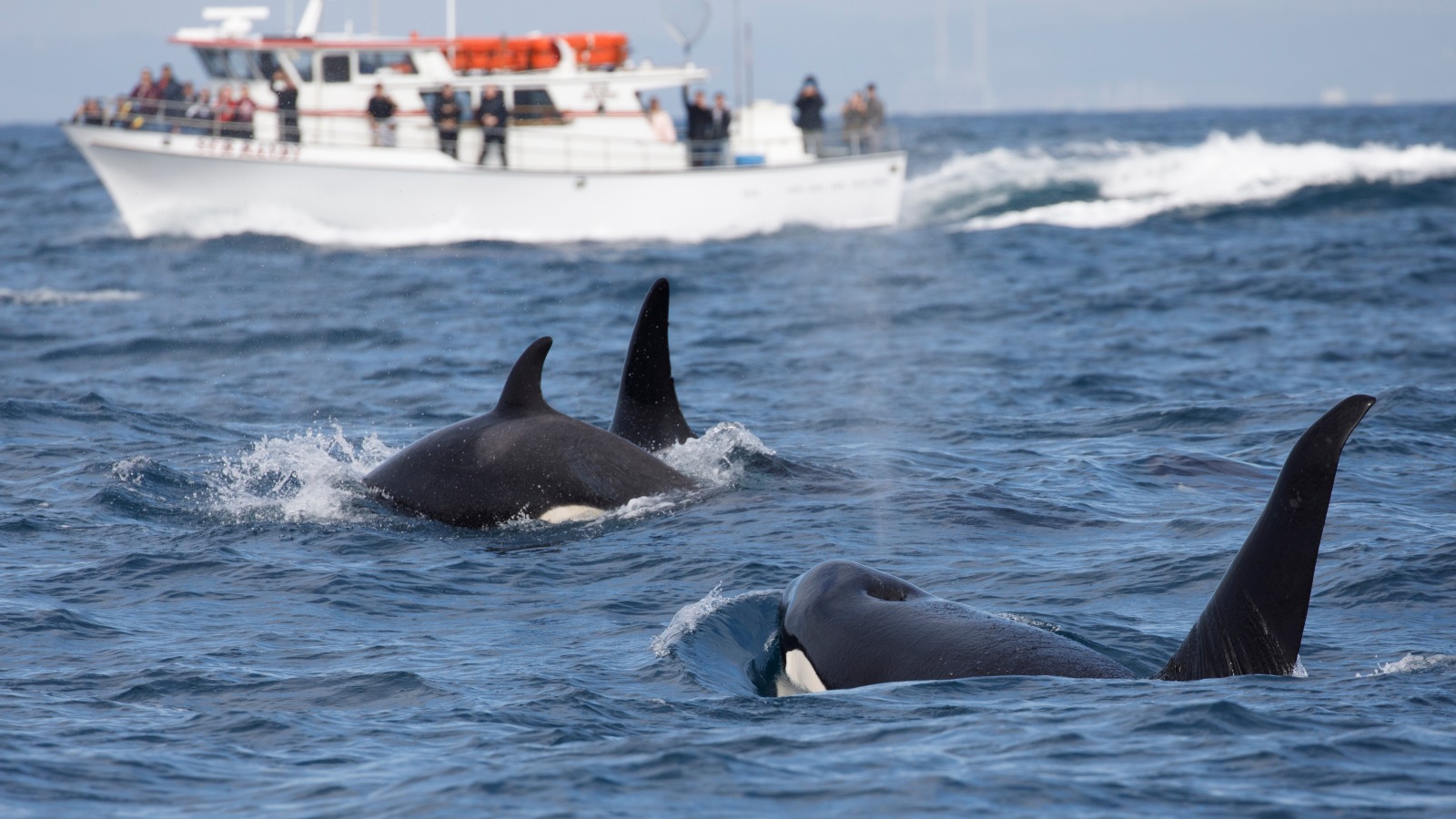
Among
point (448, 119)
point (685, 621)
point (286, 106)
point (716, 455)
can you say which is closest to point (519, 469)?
point (716, 455)

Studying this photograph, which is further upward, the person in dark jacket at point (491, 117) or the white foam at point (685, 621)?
the person in dark jacket at point (491, 117)

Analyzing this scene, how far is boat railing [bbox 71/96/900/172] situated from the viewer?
33.5m

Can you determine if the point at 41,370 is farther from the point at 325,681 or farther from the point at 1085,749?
the point at 1085,749

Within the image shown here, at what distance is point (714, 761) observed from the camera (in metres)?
5.79

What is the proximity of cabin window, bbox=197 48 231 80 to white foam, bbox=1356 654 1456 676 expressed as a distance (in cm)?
3216

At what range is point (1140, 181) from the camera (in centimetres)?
4859

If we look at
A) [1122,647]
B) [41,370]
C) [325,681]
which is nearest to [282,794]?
[325,681]

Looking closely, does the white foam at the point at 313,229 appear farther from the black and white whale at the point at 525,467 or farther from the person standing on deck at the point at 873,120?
the black and white whale at the point at 525,467

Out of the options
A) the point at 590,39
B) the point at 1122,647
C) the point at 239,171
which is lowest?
the point at 1122,647

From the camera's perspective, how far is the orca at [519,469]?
10.2 meters

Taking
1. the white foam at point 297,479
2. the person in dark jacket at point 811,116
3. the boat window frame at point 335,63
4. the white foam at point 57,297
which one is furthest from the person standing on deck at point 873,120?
the white foam at point 297,479

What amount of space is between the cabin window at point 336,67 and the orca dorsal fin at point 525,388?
84.0 ft

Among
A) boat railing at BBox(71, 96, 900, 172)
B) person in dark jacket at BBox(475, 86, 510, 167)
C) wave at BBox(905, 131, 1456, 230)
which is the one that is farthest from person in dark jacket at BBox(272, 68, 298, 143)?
wave at BBox(905, 131, 1456, 230)

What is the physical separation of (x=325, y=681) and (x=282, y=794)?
5.04ft
